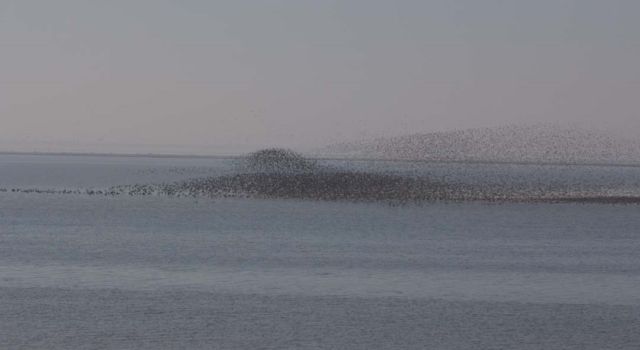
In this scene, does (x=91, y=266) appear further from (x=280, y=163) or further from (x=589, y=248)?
(x=280, y=163)

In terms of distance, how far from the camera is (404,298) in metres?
19.5

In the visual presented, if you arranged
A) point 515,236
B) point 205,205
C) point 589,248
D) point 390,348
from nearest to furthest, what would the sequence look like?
point 390,348, point 589,248, point 515,236, point 205,205

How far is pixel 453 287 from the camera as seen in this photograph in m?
21.2

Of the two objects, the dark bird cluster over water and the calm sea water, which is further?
the dark bird cluster over water

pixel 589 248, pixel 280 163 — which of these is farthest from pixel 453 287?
pixel 280 163

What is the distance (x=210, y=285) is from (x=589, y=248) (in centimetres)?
1420

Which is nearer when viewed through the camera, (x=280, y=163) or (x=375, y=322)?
(x=375, y=322)

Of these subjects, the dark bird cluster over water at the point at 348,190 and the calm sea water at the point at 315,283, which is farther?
the dark bird cluster over water at the point at 348,190

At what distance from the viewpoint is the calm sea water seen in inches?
618

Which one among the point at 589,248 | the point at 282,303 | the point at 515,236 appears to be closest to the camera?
the point at 282,303

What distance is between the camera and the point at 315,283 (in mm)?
21297

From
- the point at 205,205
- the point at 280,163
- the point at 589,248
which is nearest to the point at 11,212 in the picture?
the point at 205,205

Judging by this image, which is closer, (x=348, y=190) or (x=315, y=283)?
(x=315, y=283)

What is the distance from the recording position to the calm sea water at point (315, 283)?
51.5 ft
